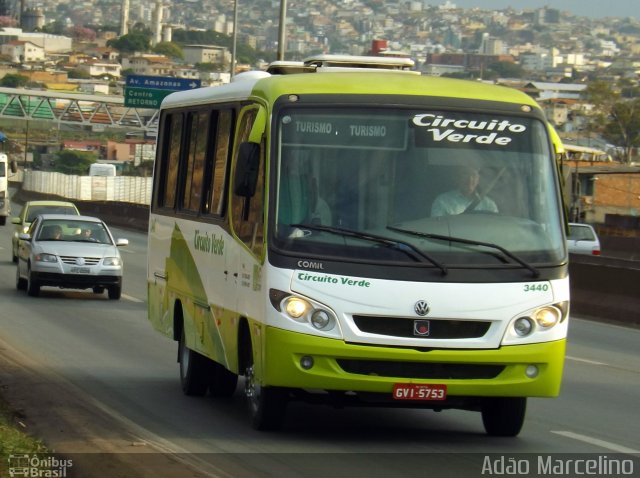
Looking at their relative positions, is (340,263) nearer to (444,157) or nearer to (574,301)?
(444,157)

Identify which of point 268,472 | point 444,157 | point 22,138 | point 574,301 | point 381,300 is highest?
point 444,157

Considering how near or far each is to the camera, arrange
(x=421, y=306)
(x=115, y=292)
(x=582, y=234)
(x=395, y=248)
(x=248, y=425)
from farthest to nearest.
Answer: (x=582, y=234), (x=115, y=292), (x=248, y=425), (x=395, y=248), (x=421, y=306)

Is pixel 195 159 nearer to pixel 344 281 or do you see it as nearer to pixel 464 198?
pixel 464 198

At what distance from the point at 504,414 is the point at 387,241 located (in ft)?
5.67

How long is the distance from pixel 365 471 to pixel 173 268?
16.1 ft

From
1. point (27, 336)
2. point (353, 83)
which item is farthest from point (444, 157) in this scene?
point (27, 336)

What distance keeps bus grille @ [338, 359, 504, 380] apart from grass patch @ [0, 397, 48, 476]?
203 cm

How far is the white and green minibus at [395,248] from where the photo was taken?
1005 cm

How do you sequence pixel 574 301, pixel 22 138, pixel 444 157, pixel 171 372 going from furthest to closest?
pixel 22 138, pixel 574 301, pixel 171 372, pixel 444 157

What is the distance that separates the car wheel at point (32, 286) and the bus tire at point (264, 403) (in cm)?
1526

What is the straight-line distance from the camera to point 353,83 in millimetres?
10852

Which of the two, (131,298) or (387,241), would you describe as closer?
(387,241)

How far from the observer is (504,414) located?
1104cm

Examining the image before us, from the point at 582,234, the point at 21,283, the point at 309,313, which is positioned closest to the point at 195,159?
the point at 309,313
